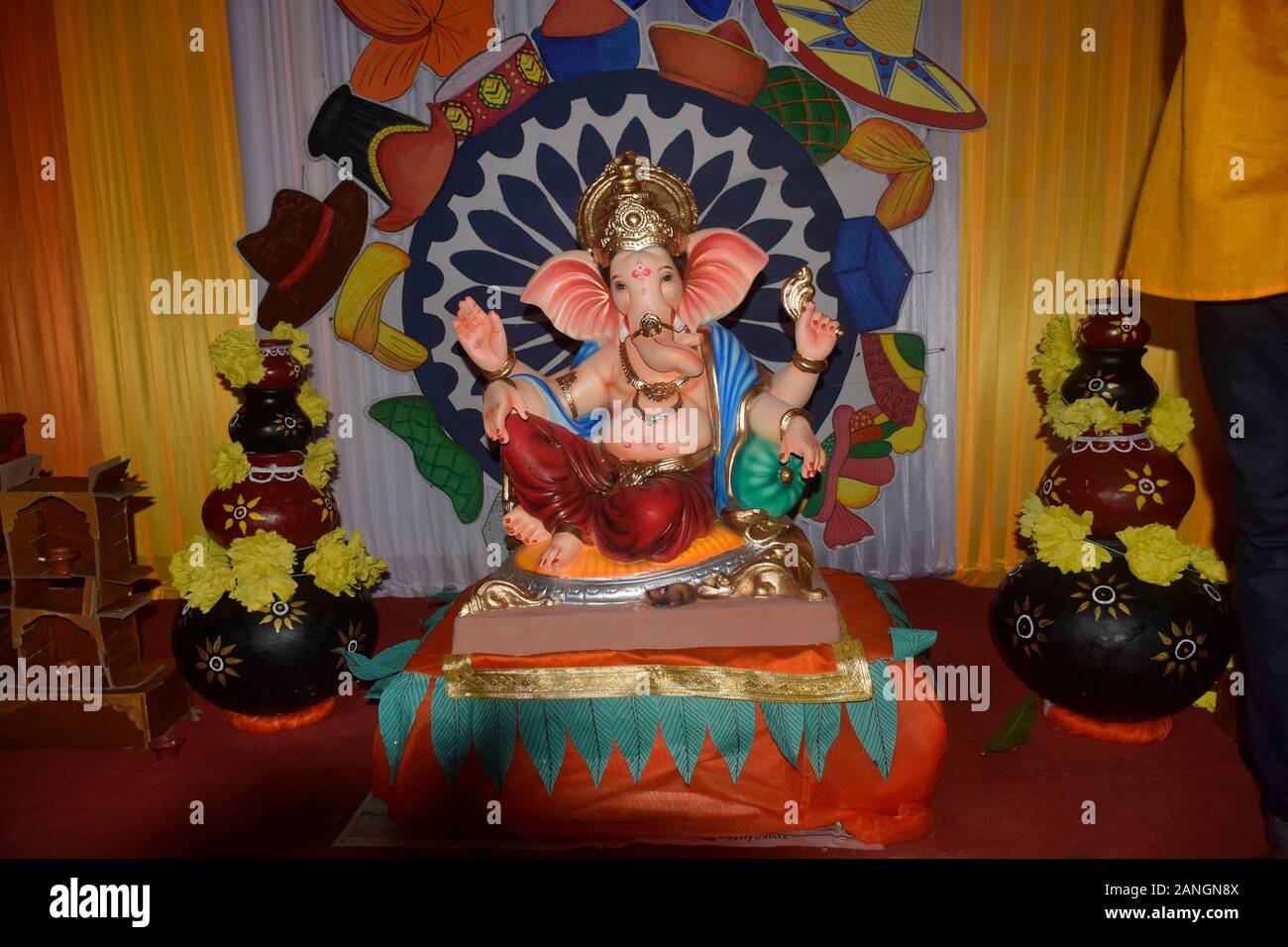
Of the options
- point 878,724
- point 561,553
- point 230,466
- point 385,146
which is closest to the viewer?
point 878,724

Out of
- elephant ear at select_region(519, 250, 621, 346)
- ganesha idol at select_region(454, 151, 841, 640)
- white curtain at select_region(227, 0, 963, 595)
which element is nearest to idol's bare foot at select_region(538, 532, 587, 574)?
ganesha idol at select_region(454, 151, 841, 640)

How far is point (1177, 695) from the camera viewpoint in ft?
9.09

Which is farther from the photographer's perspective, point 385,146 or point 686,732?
point 385,146

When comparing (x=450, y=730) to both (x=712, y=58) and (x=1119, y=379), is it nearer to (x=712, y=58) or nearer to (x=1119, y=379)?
(x=1119, y=379)

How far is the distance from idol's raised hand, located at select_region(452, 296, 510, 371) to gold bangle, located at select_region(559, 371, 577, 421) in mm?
224

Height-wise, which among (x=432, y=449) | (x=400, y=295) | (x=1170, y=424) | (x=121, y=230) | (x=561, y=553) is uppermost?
(x=121, y=230)

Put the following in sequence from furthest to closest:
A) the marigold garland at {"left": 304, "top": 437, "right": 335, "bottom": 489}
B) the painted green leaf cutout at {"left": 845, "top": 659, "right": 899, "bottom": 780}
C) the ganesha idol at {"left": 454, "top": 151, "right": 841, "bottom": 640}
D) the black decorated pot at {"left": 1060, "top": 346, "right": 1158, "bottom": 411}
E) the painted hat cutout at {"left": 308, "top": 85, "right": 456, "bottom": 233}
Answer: the painted hat cutout at {"left": 308, "top": 85, "right": 456, "bottom": 233} < the marigold garland at {"left": 304, "top": 437, "right": 335, "bottom": 489} < the black decorated pot at {"left": 1060, "top": 346, "right": 1158, "bottom": 411} < the ganesha idol at {"left": 454, "top": 151, "right": 841, "bottom": 640} < the painted green leaf cutout at {"left": 845, "top": 659, "right": 899, "bottom": 780}

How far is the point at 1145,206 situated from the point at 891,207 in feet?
7.92

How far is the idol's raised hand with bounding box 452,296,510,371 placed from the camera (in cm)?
282

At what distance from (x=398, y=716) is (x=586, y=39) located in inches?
116

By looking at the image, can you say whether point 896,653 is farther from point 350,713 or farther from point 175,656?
point 175,656

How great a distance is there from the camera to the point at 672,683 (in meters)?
2.54

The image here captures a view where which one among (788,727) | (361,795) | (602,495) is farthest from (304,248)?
(788,727)

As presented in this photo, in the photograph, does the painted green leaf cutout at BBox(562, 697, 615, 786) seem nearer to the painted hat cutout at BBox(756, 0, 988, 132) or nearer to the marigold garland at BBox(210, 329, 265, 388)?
the marigold garland at BBox(210, 329, 265, 388)
